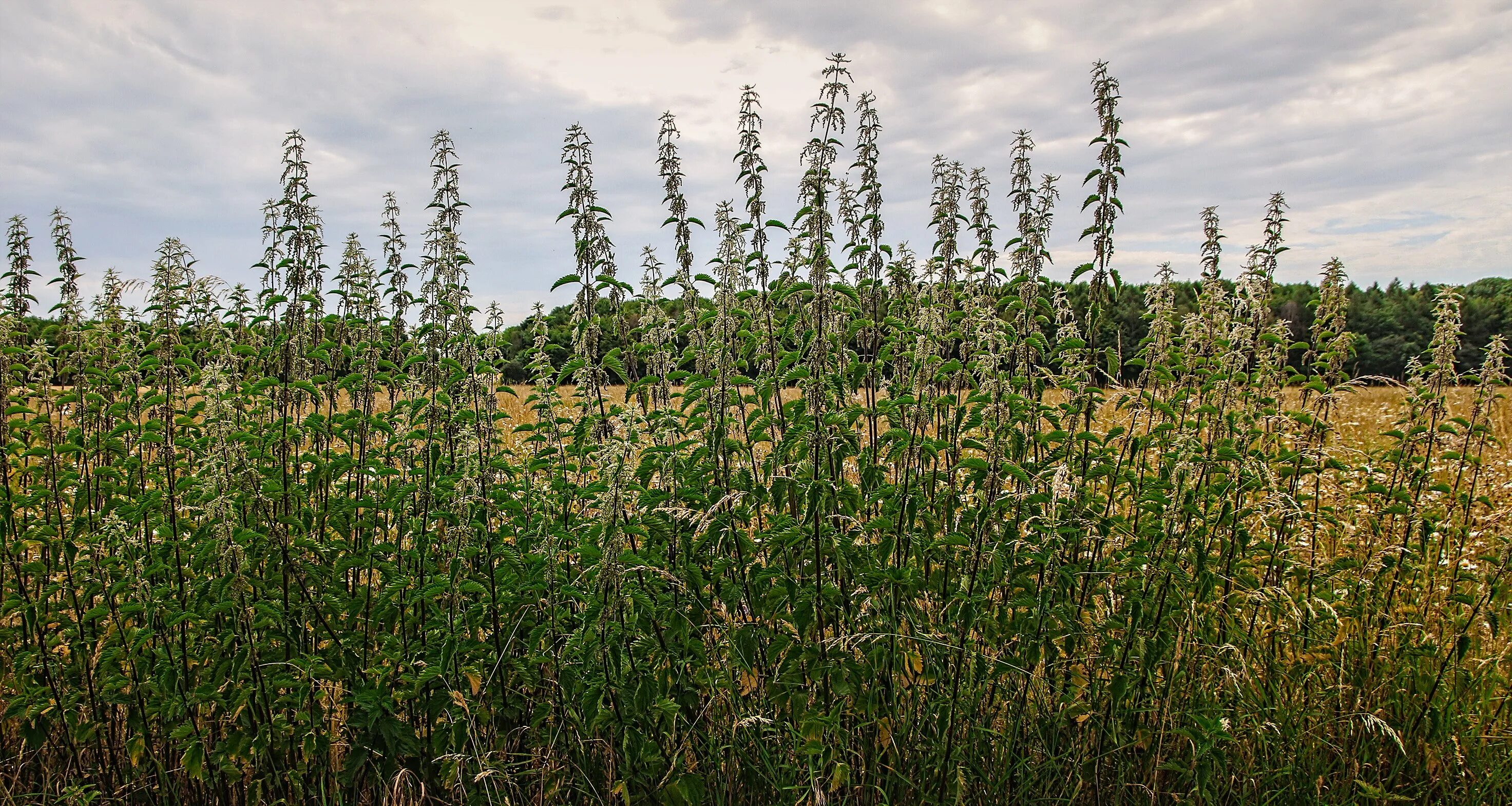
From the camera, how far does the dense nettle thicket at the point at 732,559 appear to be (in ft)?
10.3

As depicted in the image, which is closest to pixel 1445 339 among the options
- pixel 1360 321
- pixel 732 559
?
pixel 732 559

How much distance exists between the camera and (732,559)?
3330 mm

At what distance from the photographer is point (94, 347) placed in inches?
170

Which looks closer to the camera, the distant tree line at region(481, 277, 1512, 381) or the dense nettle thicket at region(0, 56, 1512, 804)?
the dense nettle thicket at region(0, 56, 1512, 804)

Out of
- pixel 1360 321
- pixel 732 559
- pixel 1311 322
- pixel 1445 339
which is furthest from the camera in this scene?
pixel 1360 321

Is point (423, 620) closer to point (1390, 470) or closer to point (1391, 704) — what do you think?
point (1391, 704)

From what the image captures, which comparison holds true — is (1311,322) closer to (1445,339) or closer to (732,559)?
(1445,339)

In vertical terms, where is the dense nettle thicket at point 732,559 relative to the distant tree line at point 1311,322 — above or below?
below

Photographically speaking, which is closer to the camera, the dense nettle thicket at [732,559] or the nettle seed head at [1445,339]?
the dense nettle thicket at [732,559]

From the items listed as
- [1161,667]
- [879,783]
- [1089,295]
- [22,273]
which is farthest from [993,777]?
[22,273]

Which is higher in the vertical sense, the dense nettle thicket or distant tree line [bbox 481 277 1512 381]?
distant tree line [bbox 481 277 1512 381]

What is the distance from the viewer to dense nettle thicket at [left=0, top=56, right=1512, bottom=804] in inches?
123

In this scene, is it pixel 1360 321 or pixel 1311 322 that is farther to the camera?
pixel 1360 321

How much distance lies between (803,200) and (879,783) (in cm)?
269
